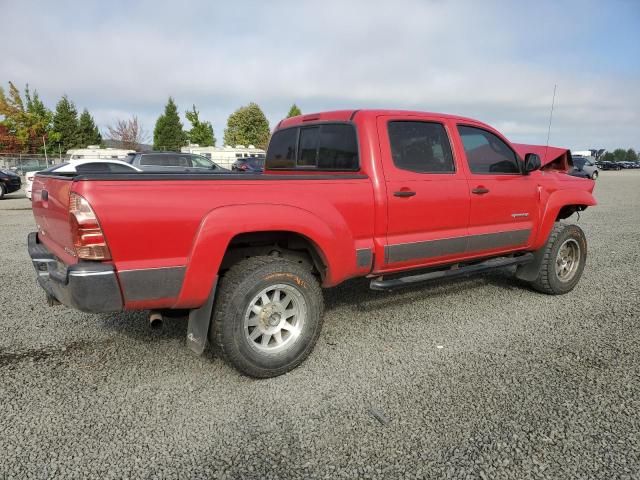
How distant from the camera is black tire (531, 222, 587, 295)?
4.90m

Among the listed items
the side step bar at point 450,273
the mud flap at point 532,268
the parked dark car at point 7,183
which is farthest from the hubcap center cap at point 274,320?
the parked dark car at point 7,183

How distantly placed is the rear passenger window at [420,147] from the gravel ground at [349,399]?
145cm

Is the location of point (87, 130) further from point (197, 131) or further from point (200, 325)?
point (200, 325)

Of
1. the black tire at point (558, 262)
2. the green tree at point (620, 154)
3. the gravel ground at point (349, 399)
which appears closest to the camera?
the gravel ground at point (349, 399)

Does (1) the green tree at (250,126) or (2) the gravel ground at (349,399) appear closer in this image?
(2) the gravel ground at (349,399)

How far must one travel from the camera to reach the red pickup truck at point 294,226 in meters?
2.62

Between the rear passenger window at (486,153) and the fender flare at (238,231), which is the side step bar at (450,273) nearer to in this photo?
the fender flare at (238,231)

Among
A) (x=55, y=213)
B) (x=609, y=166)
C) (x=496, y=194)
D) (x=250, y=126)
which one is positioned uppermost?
(x=250, y=126)

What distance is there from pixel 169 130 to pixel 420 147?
167 ft

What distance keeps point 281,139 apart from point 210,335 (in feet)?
7.92

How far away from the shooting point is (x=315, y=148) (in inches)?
167

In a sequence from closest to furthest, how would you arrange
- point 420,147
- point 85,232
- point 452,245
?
1. point 85,232
2. point 420,147
3. point 452,245

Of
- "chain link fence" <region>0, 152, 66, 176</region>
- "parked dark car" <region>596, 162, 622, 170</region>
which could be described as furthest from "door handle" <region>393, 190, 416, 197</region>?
"parked dark car" <region>596, 162, 622, 170</region>

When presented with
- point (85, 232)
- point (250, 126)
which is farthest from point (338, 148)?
point (250, 126)
